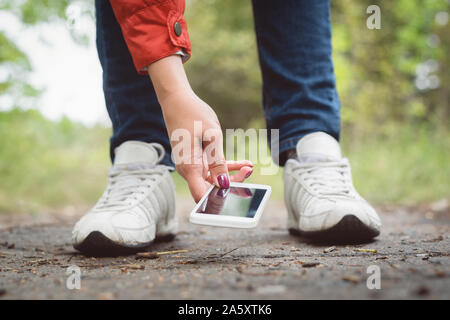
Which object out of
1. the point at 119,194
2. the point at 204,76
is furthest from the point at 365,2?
the point at 119,194

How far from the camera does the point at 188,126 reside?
1.05 meters

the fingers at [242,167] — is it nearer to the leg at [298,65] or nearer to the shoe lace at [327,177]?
the shoe lace at [327,177]

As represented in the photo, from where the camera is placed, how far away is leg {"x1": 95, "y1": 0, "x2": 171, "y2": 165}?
5.20 ft

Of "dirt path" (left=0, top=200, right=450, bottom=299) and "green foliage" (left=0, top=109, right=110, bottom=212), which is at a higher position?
"dirt path" (left=0, top=200, right=450, bottom=299)

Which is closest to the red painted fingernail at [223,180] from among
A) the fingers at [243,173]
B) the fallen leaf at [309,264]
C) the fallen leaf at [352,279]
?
the fingers at [243,173]

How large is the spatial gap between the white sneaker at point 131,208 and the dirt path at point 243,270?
0.06m

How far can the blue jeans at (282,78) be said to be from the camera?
5.24 ft

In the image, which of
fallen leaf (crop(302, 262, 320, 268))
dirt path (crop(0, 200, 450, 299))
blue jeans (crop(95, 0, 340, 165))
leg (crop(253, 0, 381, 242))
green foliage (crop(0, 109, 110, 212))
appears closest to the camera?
dirt path (crop(0, 200, 450, 299))

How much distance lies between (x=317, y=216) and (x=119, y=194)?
26.9 inches

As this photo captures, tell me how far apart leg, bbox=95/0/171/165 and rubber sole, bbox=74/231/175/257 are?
17.4 inches

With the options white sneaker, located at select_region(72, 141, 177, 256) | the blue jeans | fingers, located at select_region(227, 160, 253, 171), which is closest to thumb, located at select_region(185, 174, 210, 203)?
fingers, located at select_region(227, 160, 253, 171)

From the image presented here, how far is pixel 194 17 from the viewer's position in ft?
40.8

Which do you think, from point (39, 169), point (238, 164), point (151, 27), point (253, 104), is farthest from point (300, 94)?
point (253, 104)

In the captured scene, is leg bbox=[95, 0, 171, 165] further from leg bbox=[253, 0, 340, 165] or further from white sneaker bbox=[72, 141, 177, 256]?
leg bbox=[253, 0, 340, 165]
